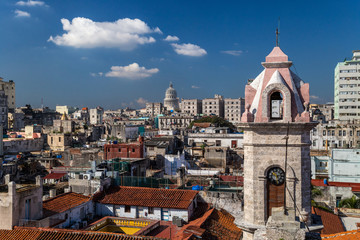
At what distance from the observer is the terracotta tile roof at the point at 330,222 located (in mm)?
19131

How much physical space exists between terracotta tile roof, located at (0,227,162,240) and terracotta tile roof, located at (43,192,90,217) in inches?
106

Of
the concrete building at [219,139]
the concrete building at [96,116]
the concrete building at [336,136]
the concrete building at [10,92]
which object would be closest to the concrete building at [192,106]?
the concrete building at [96,116]

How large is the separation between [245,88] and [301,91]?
1638 mm

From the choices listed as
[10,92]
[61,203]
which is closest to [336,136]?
[61,203]

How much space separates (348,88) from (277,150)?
3063 inches

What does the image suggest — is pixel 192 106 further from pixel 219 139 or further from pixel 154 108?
pixel 219 139

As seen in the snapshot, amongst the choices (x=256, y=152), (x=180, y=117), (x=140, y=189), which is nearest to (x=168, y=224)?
(x=140, y=189)

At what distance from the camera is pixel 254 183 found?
10375 millimetres

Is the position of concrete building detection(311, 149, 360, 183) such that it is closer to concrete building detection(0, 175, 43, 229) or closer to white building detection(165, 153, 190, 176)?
white building detection(165, 153, 190, 176)

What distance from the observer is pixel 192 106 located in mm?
167000

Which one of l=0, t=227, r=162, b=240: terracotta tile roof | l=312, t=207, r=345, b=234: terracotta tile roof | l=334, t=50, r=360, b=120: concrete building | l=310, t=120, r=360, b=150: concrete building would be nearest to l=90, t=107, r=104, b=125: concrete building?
l=334, t=50, r=360, b=120: concrete building

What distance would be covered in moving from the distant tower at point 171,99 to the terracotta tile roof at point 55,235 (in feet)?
569

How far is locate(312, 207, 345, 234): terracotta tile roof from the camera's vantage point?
19.1 metres

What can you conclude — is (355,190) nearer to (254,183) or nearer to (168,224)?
(168,224)
